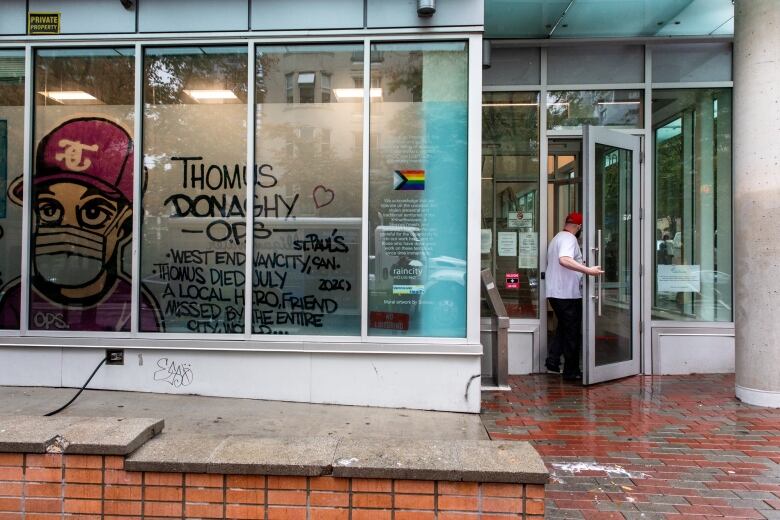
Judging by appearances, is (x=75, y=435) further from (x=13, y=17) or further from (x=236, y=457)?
(x=13, y=17)

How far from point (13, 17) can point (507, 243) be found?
19.5ft

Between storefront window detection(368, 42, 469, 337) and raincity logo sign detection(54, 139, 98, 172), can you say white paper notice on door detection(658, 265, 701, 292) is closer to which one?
storefront window detection(368, 42, 469, 337)

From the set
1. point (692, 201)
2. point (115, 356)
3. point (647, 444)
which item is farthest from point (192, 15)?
point (692, 201)

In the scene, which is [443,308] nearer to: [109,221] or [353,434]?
[353,434]

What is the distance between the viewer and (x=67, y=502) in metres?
2.41

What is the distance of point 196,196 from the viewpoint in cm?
562

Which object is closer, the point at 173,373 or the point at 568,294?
the point at 173,373

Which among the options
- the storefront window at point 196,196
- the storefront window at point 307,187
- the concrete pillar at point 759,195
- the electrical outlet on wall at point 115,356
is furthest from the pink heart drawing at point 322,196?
the concrete pillar at point 759,195

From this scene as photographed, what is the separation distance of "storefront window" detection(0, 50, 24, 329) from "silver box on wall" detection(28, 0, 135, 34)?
58 cm

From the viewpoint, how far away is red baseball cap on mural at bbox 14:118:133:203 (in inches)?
223

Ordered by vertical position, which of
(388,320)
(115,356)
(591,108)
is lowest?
(115,356)

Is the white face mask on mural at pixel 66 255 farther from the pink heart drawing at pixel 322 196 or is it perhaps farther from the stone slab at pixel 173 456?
the stone slab at pixel 173 456

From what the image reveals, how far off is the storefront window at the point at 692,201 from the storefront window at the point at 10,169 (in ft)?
24.1

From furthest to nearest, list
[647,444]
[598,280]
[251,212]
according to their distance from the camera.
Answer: [598,280]
[251,212]
[647,444]
